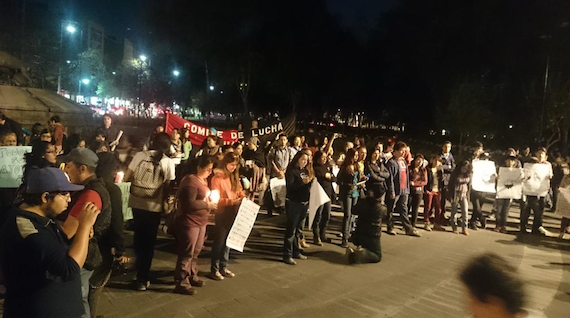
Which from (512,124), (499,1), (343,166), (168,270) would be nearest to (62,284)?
(168,270)

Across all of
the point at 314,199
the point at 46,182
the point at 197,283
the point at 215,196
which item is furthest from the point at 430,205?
the point at 46,182

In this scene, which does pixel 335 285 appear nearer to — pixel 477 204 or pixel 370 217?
pixel 370 217

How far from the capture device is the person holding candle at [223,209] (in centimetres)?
589

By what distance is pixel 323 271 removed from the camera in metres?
6.54

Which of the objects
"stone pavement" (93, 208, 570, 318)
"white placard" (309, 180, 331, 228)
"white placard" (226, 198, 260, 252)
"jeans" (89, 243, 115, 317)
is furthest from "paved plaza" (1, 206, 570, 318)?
"jeans" (89, 243, 115, 317)

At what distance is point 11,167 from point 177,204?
2.59m

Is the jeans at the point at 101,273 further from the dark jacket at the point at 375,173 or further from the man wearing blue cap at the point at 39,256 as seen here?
the dark jacket at the point at 375,173

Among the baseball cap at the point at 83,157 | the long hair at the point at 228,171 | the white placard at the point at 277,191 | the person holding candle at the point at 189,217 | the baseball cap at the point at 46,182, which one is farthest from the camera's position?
the white placard at the point at 277,191

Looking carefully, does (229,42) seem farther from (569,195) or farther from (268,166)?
(569,195)

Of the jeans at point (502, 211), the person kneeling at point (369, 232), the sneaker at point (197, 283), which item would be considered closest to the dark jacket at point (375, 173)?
the person kneeling at point (369, 232)

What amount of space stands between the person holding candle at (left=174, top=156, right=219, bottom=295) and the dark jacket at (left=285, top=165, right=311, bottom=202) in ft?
5.85

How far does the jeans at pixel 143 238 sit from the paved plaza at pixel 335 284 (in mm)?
284

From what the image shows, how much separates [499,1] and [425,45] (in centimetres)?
584

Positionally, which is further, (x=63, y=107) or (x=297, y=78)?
(x=297, y=78)
